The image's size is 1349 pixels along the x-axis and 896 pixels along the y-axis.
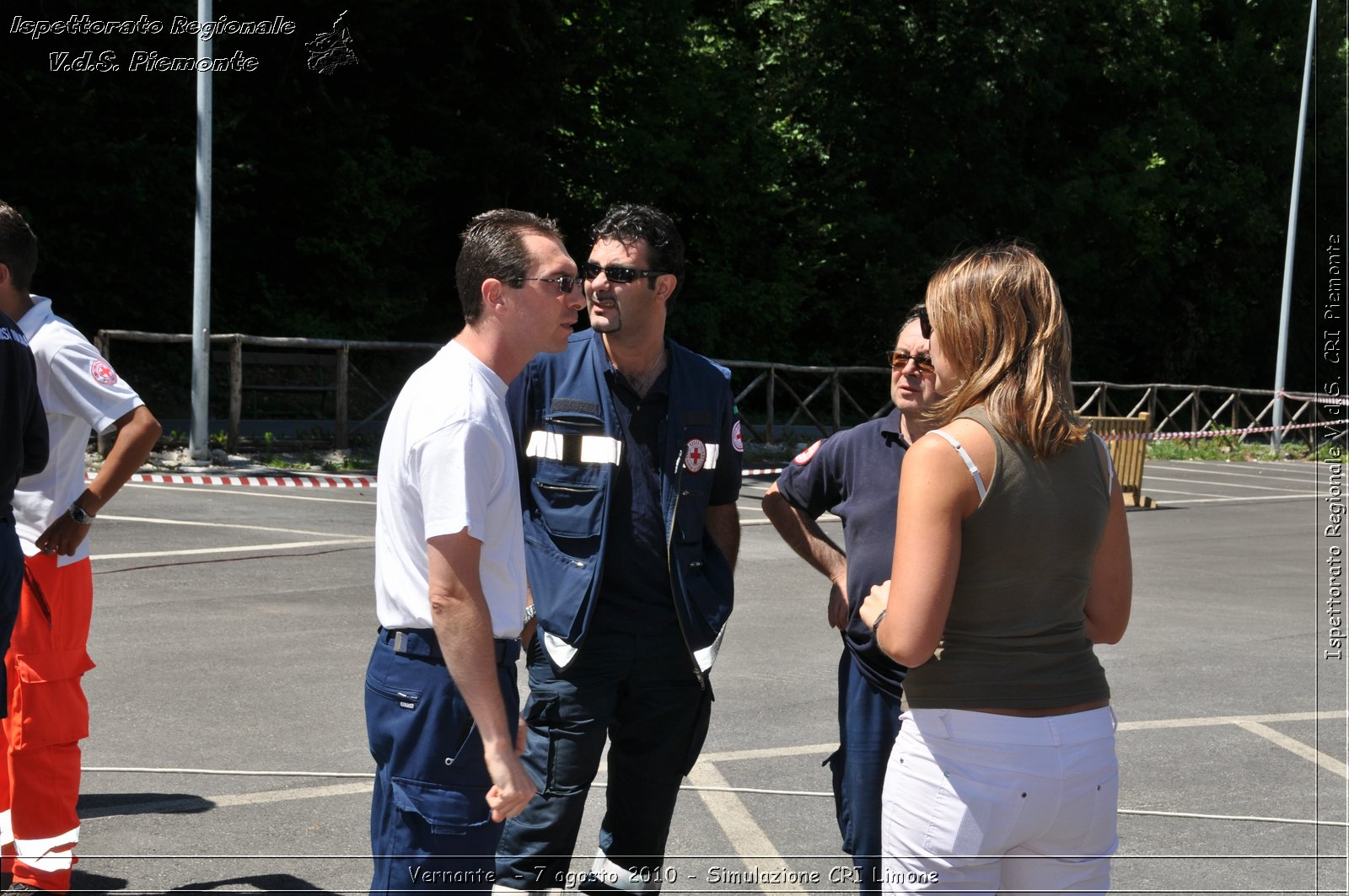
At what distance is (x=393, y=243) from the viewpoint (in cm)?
2381

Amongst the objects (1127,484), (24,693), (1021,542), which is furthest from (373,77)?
(1021,542)

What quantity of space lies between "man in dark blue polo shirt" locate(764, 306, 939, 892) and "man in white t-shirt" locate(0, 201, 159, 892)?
2.09m

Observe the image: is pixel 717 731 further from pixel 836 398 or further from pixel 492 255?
pixel 836 398

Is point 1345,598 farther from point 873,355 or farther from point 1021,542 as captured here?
point 873,355

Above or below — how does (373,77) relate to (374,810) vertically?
above

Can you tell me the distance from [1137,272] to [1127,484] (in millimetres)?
20776

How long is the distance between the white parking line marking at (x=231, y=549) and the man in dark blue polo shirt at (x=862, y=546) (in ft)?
22.8

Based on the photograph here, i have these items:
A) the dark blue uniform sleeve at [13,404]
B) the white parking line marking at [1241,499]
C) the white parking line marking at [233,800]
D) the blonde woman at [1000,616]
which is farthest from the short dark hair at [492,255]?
the white parking line marking at [1241,499]

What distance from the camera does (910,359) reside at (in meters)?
3.64

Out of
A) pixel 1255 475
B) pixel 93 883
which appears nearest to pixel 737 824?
pixel 93 883

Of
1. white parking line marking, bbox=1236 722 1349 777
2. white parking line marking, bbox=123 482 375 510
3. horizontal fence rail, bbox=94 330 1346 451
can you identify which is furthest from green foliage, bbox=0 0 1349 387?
white parking line marking, bbox=1236 722 1349 777

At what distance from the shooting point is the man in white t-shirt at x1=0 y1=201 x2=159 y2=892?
3.75 m

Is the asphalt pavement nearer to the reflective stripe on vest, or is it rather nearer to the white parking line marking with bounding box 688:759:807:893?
the white parking line marking with bounding box 688:759:807:893

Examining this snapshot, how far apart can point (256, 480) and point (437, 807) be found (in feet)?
38.1
